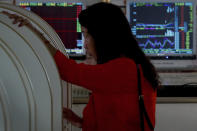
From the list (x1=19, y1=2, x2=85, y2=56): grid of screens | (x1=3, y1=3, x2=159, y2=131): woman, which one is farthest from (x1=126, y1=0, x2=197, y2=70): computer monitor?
(x1=3, y1=3, x2=159, y2=131): woman

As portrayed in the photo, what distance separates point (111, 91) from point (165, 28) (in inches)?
53.2

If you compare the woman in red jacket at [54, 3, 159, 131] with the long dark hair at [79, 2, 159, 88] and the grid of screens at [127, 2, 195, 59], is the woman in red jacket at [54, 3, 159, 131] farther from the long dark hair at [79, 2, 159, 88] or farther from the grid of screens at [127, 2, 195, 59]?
the grid of screens at [127, 2, 195, 59]

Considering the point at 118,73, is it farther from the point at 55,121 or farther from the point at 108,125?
the point at 55,121

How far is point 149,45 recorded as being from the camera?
7.07 ft

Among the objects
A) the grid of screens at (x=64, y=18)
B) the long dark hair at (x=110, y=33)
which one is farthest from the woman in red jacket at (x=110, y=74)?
the grid of screens at (x=64, y=18)

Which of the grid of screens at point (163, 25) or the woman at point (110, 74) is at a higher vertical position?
the grid of screens at point (163, 25)

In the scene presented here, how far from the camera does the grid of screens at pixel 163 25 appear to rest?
6.99ft

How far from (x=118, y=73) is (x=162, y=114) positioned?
104 centimetres

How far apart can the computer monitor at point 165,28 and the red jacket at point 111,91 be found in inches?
47.0

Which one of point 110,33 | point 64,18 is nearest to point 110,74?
point 110,33

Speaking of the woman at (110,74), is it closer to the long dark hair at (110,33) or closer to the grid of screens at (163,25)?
the long dark hair at (110,33)

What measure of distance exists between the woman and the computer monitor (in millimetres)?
1114

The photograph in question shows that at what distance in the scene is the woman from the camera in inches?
35.0

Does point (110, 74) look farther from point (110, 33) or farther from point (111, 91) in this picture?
point (110, 33)
